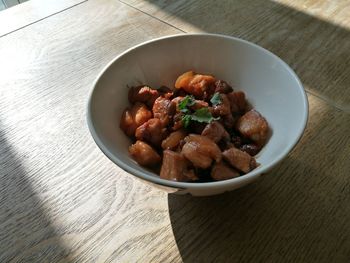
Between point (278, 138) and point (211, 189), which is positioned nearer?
point (211, 189)

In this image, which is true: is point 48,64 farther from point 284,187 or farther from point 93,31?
point 284,187

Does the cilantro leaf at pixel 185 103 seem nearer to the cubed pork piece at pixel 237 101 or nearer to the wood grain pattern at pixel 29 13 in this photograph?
the cubed pork piece at pixel 237 101

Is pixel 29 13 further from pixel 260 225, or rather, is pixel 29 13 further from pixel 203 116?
pixel 260 225

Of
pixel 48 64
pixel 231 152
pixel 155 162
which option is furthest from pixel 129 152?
pixel 48 64

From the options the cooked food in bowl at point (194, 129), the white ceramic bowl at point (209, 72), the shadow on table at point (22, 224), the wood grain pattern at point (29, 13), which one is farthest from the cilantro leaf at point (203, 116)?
the wood grain pattern at point (29, 13)

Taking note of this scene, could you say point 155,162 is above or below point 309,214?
above

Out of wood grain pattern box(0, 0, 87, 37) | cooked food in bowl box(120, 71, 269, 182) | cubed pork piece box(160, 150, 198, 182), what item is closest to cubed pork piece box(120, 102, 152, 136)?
cooked food in bowl box(120, 71, 269, 182)
